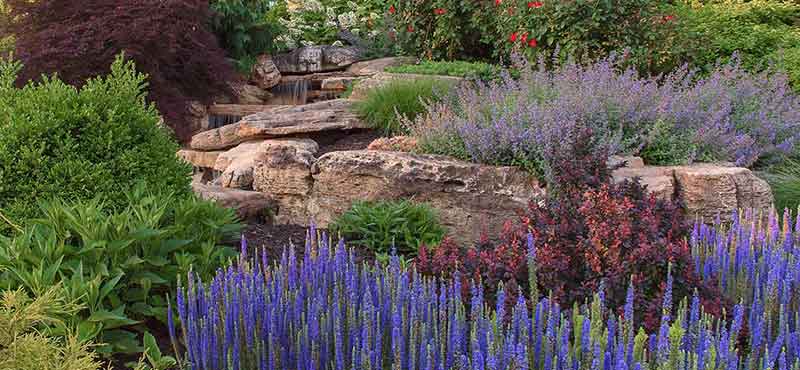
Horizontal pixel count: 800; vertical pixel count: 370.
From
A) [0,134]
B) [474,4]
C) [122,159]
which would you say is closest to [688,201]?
[122,159]

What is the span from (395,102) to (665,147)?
2.73 m

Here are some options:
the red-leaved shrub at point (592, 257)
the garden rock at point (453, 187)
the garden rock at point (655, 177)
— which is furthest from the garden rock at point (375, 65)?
the red-leaved shrub at point (592, 257)

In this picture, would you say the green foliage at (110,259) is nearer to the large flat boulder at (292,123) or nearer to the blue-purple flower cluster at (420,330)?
the blue-purple flower cluster at (420,330)

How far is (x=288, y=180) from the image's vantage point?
6.00 m

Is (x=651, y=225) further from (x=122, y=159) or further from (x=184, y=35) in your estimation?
(x=184, y=35)

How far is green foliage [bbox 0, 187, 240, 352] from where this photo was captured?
3053 millimetres

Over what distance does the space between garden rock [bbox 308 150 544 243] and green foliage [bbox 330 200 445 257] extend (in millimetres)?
365

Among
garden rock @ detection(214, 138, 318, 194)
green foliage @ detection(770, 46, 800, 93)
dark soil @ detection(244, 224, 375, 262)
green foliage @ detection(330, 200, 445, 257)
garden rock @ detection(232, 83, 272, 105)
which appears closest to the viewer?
dark soil @ detection(244, 224, 375, 262)

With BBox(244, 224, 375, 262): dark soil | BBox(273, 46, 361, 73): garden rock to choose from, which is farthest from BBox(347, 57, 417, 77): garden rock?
BBox(244, 224, 375, 262): dark soil

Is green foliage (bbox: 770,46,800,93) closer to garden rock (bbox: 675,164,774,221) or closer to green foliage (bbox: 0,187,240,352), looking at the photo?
garden rock (bbox: 675,164,774,221)

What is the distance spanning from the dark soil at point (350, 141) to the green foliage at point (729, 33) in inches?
149

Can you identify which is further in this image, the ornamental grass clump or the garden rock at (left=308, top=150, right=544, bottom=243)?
the ornamental grass clump

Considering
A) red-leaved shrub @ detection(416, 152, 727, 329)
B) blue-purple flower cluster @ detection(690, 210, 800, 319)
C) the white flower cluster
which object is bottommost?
blue-purple flower cluster @ detection(690, 210, 800, 319)

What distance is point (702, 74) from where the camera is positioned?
10.4m
